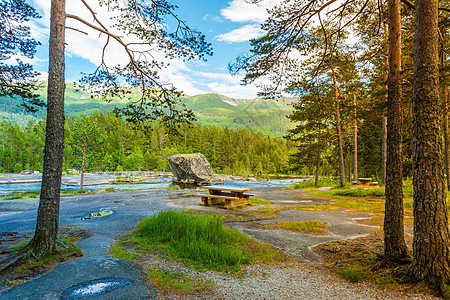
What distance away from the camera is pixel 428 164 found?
355 centimetres

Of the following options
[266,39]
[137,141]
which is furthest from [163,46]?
[137,141]

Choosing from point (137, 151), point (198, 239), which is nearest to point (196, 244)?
point (198, 239)

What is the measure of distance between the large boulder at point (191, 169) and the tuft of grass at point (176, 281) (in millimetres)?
29939

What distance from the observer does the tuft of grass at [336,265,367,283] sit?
384cm

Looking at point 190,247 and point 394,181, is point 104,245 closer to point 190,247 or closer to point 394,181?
point 190,247

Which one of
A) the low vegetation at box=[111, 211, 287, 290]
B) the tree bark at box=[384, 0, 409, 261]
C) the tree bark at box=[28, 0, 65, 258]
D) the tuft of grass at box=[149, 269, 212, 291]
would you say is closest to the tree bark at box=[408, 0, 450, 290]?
the tree bark at box=[384, 0, 409, 261]

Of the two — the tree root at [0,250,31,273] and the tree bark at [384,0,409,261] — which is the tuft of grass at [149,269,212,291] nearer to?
the tree root at [0,250,31,273]

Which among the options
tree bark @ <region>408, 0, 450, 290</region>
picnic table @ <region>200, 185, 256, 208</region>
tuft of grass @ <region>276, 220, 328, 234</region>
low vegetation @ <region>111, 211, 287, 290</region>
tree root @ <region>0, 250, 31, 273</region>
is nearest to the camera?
tree bark @ <region>408, 0, 450, 290</region>

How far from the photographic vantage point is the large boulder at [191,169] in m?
33.9

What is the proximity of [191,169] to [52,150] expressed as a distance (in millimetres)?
29379

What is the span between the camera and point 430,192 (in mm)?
3510

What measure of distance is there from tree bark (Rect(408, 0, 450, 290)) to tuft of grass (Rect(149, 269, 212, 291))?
317 centimetres

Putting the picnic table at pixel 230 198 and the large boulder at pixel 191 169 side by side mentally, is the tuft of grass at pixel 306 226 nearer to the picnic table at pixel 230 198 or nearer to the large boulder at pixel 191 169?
the picnic table at pixel 230 198

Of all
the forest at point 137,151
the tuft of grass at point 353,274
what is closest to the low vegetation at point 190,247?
the tuft of grass at point 353,274
